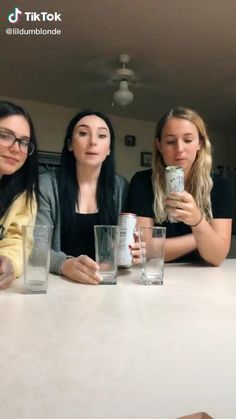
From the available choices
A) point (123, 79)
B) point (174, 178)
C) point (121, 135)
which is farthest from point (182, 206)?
point (121, 135)

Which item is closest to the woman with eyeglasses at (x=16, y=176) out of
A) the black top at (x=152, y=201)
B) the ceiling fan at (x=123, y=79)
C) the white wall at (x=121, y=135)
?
the black top at (x=152, y=201)

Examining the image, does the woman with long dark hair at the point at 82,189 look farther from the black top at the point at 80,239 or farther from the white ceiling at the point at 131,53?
the white ceiling at the point at 131,53

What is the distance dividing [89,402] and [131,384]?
5 cm

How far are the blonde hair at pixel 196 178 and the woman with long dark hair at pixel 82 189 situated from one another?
14cm

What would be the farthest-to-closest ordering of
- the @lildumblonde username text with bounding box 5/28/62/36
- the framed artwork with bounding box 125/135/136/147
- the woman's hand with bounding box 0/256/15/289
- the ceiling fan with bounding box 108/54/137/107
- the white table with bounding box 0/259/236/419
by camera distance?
the framed artwork with bounding box 125/135/136/147 → the ceiling fan with bounding box 108/54/137/107 → the @lildumblonde username text with bounding box 5/28/62/36 → the woman's hand with bounding box 0/256/15/289 → the white table with bounding box 0/259/236/419

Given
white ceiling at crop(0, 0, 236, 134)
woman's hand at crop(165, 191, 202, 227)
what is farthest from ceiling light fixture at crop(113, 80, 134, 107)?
woman's hand at crop(165, 191, 202, 227)

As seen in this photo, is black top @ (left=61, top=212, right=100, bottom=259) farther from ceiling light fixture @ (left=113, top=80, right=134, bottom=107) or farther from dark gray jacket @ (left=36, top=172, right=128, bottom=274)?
ceiling light fixture @ (left=113, top=80, right=134, bottom=107)

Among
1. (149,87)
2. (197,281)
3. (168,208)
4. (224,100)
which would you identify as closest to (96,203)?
(168,208)

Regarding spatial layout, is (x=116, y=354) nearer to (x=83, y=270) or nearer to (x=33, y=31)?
(x=83, y=270)

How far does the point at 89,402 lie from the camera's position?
0.31 m

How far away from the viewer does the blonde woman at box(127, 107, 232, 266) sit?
1.06 m

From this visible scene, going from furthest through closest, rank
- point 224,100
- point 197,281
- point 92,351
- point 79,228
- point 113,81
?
point 224,100
point 113,81
point 79,228
point 197,281
point 92,351

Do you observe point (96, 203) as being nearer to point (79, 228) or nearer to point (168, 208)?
point (79, 228)

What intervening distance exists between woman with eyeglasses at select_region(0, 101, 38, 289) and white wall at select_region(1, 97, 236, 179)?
2520mm
